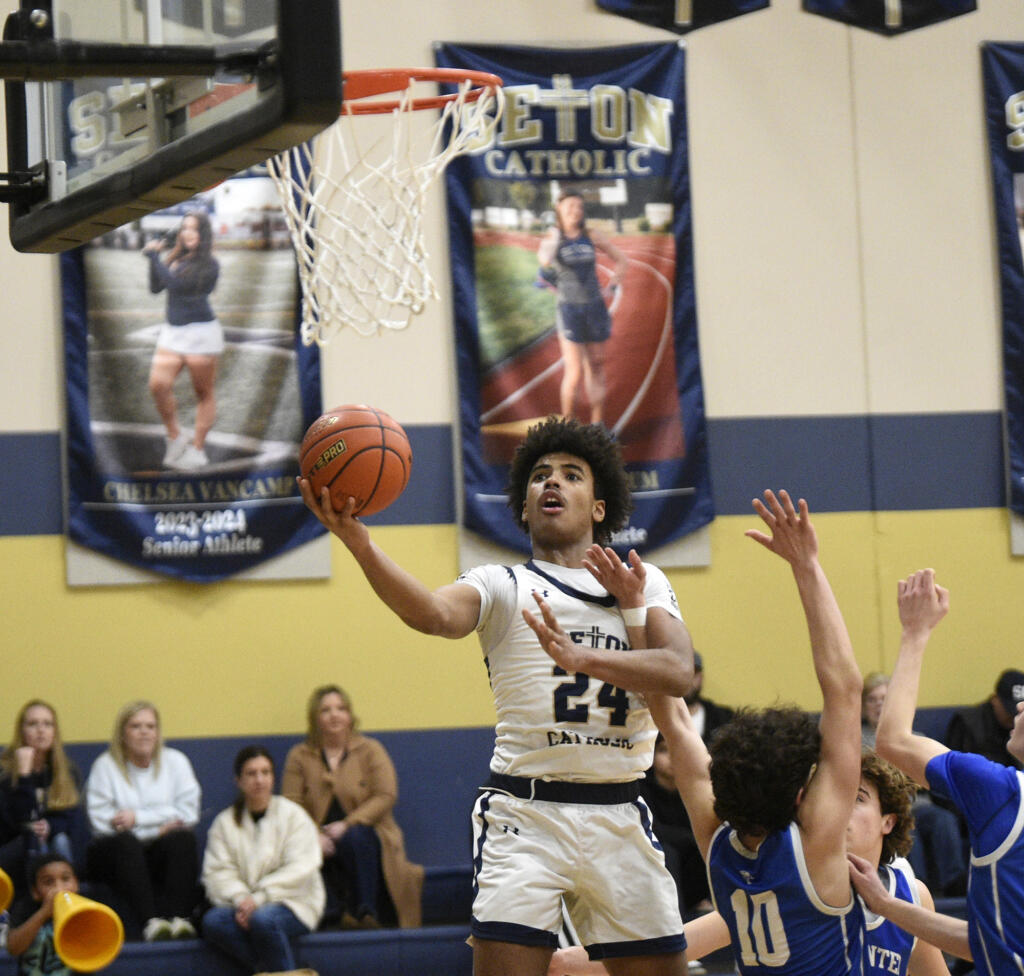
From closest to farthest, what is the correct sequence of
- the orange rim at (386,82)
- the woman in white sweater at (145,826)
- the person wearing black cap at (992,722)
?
the orange rim at (386,82) → the woman in white sweater at (145,826) → the person wearing black cap at (992,722)

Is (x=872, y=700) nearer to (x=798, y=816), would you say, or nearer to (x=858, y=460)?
(x=858, y=460)

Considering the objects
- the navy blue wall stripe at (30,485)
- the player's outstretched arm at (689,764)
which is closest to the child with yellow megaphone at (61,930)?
the navy blue wall stripe at (30,485)

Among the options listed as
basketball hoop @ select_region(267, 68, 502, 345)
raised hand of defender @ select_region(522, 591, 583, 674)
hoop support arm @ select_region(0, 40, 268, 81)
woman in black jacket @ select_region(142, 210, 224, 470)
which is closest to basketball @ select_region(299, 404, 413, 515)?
raised hand of defender @ select_region(522, 591, 583, 674)

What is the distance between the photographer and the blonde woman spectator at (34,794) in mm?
7938

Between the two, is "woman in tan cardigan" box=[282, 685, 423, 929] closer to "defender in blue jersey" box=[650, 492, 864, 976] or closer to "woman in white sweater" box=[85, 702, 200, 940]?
"woman in white sweater" box=[85, 702, 200, 940]

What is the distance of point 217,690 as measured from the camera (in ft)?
29.5

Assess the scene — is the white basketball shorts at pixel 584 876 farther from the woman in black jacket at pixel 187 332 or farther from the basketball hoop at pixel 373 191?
the woman in black jacket at pixel 187 332

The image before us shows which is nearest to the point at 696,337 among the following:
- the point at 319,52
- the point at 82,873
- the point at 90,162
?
the point at 82,873

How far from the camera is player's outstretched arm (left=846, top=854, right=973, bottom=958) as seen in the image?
11.5 feet

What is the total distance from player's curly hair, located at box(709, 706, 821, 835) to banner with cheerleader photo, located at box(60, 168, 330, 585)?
5792mm

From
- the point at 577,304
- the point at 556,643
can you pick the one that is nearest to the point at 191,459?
the point at 577,304

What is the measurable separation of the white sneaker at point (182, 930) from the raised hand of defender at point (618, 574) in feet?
15.0

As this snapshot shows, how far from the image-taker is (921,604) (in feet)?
12.2

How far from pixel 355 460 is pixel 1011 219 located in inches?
283
